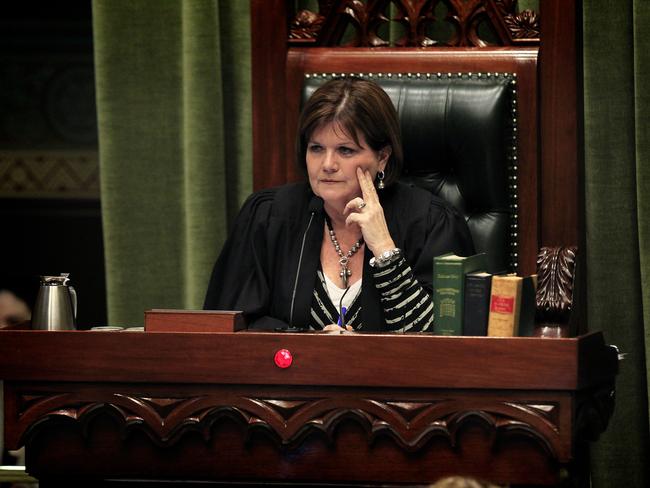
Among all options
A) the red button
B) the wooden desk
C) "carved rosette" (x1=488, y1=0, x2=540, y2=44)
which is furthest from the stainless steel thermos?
"carved rosette" (x1=488, y1=0, x2=540, y2=44)

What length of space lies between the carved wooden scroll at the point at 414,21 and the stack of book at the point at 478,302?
3.27 feet

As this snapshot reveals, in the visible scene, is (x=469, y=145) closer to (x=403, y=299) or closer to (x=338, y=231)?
(x=338, y=231)

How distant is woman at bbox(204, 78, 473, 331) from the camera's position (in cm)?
258

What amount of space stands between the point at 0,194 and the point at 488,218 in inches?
111

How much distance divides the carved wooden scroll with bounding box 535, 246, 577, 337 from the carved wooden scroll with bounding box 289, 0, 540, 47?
33.0 inches

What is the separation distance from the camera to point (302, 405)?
204 cm

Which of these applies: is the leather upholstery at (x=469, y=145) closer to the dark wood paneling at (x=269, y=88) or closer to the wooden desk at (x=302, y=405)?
the dark wood paneling at (x=269, y=88)

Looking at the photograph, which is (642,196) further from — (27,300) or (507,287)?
(27,300)

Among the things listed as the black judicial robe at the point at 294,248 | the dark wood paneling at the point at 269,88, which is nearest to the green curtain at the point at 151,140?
the dark wood paneling at the point at 269,88

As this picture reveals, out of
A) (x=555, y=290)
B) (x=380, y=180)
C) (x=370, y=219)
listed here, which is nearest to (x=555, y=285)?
(x=555, y=290)

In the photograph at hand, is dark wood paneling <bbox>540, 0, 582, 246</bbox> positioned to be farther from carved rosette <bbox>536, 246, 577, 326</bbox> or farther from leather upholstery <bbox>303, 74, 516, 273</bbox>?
carved rosette <bbox>536, 246, 577, 326</bbox>

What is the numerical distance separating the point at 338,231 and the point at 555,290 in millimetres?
707

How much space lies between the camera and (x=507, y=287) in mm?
2033

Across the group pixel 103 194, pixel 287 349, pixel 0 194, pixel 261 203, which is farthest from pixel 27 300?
pixel 287 349
